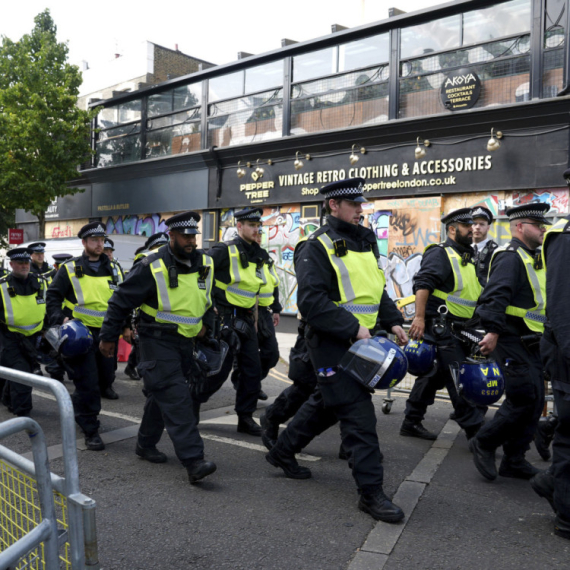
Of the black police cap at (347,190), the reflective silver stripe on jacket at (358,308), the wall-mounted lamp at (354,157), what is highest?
the wall-mounted lamp at (354,157)

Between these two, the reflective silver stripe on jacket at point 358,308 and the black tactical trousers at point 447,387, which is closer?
the reflective silver stripe on jacket at point 358,308

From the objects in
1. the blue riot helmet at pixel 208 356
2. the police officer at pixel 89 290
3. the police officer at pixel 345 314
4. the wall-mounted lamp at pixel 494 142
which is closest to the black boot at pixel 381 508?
the police officer at pixel 345 314

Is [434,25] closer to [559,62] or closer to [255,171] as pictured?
[559,62]

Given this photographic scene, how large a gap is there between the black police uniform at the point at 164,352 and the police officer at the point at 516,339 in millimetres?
2155

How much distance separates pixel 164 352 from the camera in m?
4.63

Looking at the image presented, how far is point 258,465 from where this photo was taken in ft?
16.4

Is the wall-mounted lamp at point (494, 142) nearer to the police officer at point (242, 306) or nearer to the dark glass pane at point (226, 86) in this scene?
the police officer at point (242, 306)

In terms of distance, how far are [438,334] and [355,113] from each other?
9861 mm

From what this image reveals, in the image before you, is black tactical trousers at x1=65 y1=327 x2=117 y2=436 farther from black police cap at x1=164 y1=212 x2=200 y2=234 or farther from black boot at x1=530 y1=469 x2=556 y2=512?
black boot at x1=530 y1=469 x2=556 y2=512

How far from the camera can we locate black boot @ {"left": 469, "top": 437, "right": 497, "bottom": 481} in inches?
181

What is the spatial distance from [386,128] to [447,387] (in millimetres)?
9041

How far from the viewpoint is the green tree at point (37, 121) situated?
1919 cm

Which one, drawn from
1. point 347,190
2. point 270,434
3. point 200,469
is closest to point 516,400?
point 347,190

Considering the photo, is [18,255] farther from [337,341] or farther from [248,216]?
[337,341]
